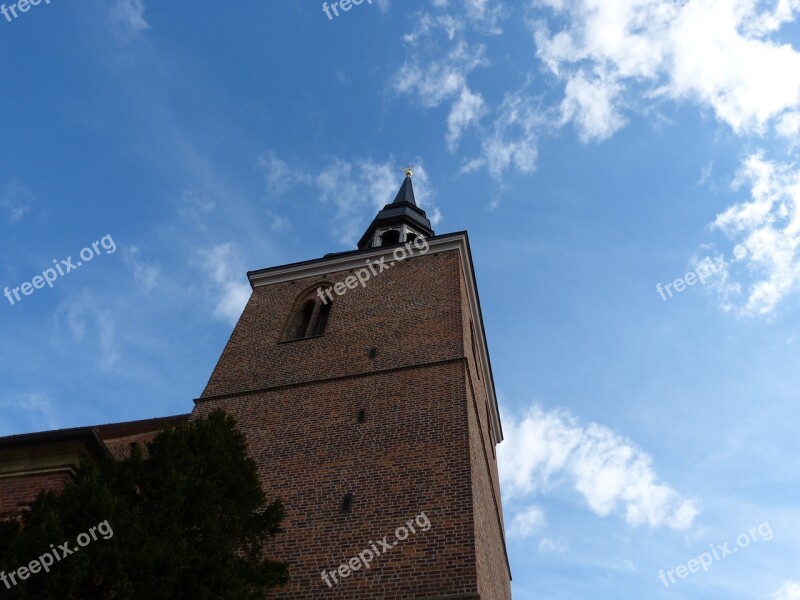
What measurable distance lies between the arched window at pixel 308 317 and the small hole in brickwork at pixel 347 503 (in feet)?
17.8

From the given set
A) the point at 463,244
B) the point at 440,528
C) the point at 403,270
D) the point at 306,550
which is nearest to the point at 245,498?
the point at 306,550

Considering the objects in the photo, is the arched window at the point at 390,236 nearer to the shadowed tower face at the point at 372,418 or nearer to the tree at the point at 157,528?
the shadowed tower face at the point at 372,418

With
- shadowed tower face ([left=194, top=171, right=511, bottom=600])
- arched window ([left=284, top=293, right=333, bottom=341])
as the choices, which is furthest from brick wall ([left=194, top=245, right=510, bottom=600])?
arched window ([left=284, top=293, right=333, bottom=341])

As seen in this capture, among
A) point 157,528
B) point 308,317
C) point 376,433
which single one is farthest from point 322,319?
point 157,528

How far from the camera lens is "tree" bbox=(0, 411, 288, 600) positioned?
672 cm

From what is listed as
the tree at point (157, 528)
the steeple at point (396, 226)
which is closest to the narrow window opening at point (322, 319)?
the steeple at point (396, 226)

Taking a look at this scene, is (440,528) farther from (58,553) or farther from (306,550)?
(58,553)

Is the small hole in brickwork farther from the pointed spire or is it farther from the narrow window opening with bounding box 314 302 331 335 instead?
the pointed spire

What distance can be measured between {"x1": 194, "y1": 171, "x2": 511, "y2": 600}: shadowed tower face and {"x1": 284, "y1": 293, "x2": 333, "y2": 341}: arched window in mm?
48

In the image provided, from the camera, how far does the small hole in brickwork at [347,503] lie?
10.6 meters

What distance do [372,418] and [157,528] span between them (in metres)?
5.33

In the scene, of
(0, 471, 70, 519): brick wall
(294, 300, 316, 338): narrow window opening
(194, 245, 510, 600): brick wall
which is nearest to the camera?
(194, 245, 510, 600): brick wall

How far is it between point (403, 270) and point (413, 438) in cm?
660

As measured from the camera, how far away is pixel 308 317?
17531mm
